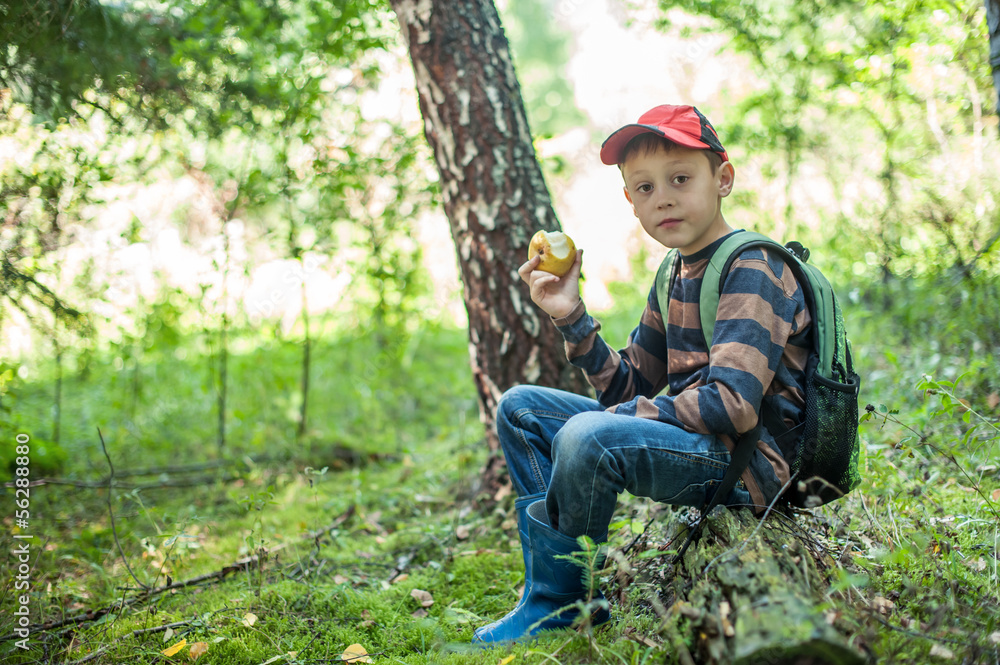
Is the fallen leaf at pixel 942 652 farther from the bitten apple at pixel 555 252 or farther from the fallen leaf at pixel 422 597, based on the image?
the fallen leaf at pixel 422 597

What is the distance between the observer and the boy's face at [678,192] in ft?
6.34

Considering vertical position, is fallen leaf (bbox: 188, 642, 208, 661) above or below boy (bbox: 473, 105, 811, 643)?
below

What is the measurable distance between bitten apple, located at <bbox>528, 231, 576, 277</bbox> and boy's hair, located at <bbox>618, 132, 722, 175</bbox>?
39 cm

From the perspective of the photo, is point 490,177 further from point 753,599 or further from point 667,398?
point 753,599

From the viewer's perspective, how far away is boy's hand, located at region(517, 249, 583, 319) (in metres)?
2.19

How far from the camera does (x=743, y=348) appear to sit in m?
1.71

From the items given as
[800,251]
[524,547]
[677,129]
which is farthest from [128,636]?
[800,251]

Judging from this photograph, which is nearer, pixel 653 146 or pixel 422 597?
pixel 653 146

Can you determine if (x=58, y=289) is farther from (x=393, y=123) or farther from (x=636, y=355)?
(x=636, y=355)

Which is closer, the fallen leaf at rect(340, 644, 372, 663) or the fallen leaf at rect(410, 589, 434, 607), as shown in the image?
the fallen leaf at rect(340, 644, 372, 663)

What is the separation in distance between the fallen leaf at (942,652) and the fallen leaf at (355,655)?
1.57 m

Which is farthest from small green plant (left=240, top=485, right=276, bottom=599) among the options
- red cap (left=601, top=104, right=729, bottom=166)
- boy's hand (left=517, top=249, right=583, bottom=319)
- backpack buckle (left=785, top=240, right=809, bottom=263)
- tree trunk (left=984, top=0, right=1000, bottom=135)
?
tree trunk (left=984, top=0, right=1000, bottom=135)

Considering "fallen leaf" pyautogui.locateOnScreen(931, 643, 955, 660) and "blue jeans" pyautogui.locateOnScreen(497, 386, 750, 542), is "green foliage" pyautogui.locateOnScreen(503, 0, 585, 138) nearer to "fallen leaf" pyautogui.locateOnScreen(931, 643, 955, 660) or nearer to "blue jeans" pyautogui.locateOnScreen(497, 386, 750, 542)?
"blue jeans" pyautogui.locateOnScreen(497, 386, 750, 542)

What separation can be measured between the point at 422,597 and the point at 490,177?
6.51 feet
